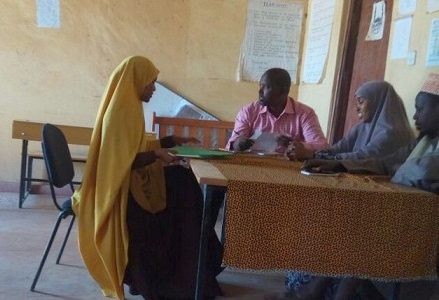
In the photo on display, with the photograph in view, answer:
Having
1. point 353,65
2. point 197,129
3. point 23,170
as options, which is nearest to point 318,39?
point 353,65

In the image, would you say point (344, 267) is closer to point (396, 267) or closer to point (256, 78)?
point (396, 267)

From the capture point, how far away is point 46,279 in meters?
2.61

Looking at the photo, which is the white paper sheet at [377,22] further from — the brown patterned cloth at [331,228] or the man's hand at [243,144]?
the brown patterned cloth at [331,228]

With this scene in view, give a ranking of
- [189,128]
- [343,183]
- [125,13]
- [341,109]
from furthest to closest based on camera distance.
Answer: [125,13] < [189,128] < [341,109] < [343,183]

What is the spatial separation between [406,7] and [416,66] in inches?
15.3

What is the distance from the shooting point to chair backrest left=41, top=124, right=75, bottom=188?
7.54ft

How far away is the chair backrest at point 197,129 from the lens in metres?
4.15

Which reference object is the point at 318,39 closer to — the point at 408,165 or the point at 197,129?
the point at 197,129

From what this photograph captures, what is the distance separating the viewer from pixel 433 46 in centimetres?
238

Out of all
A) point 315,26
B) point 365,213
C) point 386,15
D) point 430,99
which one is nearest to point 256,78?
point 315,26

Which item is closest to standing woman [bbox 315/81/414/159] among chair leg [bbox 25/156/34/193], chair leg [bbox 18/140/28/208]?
chair leg [bbox 18/140/28/208]

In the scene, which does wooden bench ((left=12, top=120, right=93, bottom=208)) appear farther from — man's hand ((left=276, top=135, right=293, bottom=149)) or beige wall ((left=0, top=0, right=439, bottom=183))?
man's hand ((left=276, top=135, right=293, bottom=149))

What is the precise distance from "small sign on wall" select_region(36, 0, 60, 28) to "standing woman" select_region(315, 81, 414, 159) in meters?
2.98

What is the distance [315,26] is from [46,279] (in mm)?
3037
